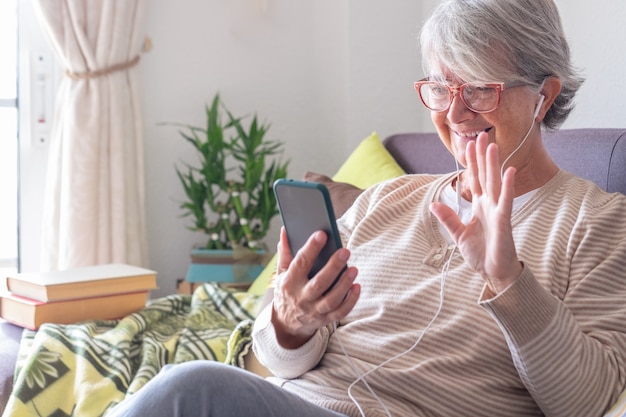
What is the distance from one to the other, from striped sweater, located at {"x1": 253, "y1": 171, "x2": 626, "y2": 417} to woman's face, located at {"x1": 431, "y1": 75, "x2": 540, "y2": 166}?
88 millimetres

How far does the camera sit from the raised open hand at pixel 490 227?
1.11 m

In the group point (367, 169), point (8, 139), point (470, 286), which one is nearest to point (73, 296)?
point (367, 169)

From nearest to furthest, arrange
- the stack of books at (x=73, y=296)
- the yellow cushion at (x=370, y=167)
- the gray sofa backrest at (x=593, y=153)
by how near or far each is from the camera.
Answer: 1. the gray sofa backrest at (x=593, y=153)
2. the stack of books at (x=73, y=296)
3. the yellow cushion at (x=370, y=167)

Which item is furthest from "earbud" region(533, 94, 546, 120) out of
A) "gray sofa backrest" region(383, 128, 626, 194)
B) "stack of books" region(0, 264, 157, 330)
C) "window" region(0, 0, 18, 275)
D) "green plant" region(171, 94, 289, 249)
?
"window" region(0, 0, 18, 275)

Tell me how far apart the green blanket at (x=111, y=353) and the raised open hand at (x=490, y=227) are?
0.74 meters

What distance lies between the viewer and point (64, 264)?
2.91m

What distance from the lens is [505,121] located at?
1414 mm

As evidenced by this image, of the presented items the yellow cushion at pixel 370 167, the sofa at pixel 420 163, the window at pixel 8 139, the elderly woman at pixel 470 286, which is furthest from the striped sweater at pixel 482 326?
the window at pixel 8 139

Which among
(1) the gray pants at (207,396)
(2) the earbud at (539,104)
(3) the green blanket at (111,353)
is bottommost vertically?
(3) the green blanket at (111,353)

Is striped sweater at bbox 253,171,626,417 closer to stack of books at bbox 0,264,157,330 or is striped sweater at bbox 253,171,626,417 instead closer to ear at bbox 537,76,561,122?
ear at bbox 537,76,561,122

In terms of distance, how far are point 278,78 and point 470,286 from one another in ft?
7.00

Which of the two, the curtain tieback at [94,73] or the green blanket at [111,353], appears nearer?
the green blanket at [111,353]

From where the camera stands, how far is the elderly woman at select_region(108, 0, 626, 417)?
1.15m

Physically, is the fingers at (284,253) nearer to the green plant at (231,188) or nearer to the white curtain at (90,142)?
the green plant at (231,188)
